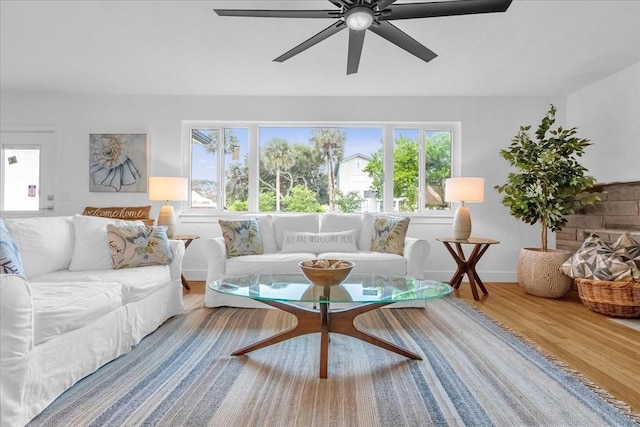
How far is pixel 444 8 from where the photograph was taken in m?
1.89

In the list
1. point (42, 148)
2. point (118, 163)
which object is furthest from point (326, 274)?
point (42, 148)

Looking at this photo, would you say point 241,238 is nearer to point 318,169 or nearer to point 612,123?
point 318,169

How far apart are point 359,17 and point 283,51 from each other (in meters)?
1.50

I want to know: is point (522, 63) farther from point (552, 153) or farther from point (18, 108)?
point (18, 108)

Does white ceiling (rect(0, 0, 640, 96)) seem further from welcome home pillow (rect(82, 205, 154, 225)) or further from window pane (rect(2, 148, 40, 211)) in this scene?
welcome home pillow (rect(82, 205, 154, 225))

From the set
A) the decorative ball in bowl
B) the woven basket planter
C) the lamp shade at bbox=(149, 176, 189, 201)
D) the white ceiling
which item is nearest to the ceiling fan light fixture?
the white ceiling

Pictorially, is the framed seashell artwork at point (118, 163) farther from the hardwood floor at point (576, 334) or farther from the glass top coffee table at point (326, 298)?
the glass top coffee table at point (326, 298)

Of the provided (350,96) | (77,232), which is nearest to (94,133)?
(77,232)

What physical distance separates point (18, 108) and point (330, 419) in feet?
17.3

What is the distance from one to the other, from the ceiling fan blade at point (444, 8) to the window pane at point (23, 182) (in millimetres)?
4687

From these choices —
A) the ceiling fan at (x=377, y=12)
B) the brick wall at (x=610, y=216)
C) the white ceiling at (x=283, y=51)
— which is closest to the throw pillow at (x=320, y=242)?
the white ceiling at (x=283, y=51)

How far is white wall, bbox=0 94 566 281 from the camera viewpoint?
4422 mm

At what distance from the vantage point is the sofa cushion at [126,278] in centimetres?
222

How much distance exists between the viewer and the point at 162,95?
4.43 metres
